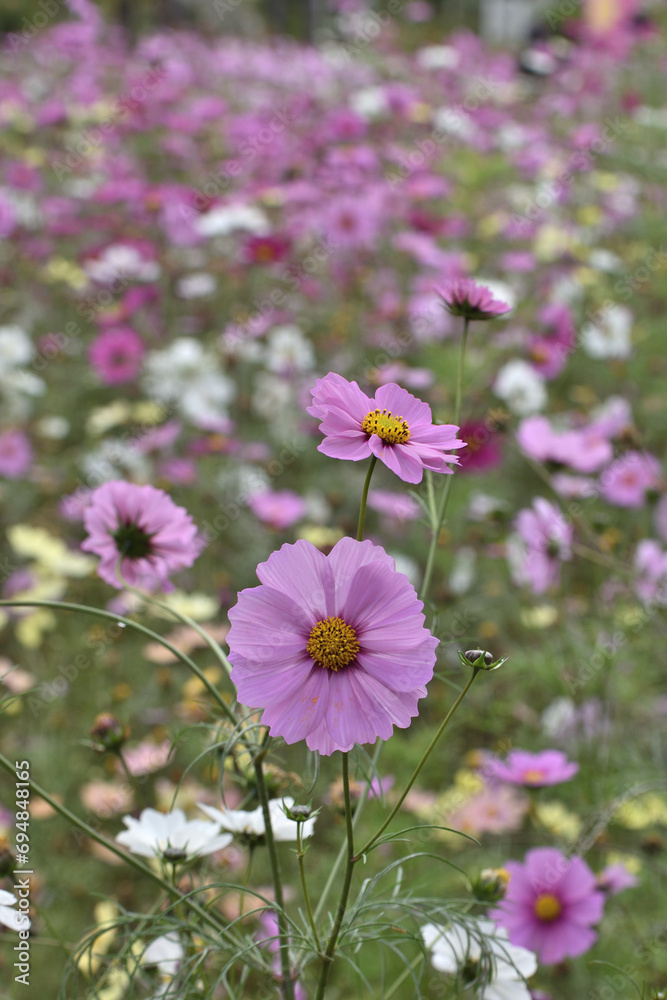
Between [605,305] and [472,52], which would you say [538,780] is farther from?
[472,52]

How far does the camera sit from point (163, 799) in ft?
3.42

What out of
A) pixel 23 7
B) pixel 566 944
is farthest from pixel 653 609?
pixel 23 7

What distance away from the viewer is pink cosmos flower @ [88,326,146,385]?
70.4 inches

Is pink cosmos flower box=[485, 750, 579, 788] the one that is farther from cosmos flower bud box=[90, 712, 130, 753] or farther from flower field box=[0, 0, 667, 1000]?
A: cosmos flower bud box=[90, 712, 130, 753]

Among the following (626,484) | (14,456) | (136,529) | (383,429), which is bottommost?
(14,456)

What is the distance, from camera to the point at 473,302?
51 centimetres

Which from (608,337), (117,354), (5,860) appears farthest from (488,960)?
(608,337)

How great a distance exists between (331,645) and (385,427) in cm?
11

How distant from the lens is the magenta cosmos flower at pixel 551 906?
65 centimetres

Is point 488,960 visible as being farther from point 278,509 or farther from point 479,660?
point 278,509

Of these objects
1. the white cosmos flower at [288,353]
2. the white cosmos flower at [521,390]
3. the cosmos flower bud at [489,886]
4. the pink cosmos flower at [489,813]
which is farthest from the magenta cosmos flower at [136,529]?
the white cosmos flower at [288,353]

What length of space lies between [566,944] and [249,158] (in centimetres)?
234

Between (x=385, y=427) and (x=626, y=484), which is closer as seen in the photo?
(x=385, y=427)

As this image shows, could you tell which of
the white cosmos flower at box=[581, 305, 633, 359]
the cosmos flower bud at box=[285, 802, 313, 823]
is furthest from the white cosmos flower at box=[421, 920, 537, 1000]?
the white cosmos flower at box=[581, 305, 633, 359]
